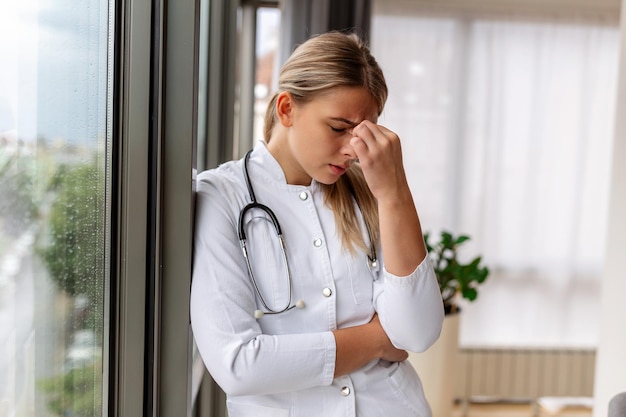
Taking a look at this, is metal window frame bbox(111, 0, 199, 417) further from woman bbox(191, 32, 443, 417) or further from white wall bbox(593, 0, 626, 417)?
white wall bbox(593, 0, 626, 417)

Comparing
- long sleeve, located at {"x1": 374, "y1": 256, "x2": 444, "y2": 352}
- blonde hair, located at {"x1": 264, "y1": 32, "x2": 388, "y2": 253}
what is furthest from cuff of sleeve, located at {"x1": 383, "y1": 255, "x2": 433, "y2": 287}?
blonde hair, located at {"x1": 264, "y1": 32, "x2": 388, "y2": 253}

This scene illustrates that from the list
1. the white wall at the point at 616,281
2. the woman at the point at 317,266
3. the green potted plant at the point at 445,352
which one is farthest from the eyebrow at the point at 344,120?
the green potted plant at the point at 445,352

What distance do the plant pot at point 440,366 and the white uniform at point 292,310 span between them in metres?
1.78

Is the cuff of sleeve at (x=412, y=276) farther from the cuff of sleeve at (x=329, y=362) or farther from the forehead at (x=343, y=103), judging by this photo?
the forehead at (x=343, y=103)

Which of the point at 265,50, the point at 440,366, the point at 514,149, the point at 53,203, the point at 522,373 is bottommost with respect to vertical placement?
the point at 522,373

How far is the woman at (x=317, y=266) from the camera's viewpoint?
1141 mm

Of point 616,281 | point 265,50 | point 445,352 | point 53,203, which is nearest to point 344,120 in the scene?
point 53,203

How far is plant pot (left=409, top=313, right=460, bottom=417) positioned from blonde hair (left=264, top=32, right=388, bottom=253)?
1.86m

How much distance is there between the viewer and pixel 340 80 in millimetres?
1217

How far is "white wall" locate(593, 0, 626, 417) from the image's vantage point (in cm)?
244

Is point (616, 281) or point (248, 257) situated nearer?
point (248, 257)

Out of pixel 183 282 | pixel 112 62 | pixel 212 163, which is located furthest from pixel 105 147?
pixel 212 163

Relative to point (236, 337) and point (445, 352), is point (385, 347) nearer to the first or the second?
point (236, 337)

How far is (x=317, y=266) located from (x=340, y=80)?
1.10 feet
